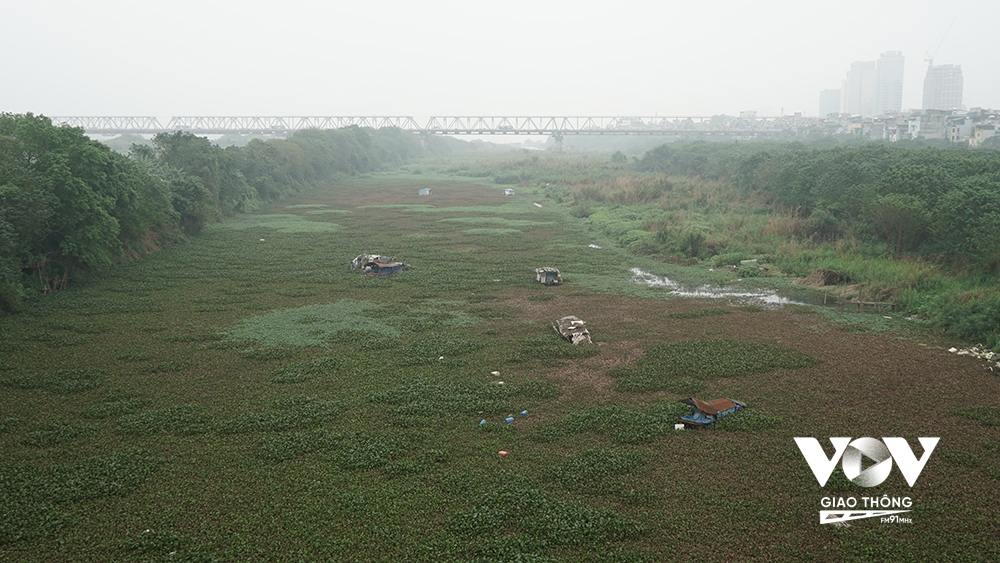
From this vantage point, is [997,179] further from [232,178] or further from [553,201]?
[232,178]

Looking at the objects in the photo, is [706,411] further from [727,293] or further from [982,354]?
[727,293]

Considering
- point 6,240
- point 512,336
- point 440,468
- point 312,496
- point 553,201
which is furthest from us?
point 553,201

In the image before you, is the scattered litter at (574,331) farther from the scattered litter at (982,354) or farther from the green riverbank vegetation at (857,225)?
the green riverbank vegetation at (857,225)

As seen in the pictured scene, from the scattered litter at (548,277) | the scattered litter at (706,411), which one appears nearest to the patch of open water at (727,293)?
the scattered litter at (548,277)

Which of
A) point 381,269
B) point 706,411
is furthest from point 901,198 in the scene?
point 381,269

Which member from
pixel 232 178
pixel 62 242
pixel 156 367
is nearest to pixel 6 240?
pixel 62 242

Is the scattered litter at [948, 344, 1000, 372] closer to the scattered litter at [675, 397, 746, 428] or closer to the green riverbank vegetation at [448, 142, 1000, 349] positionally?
the green riverbank vegetation at [448, 142, 1000, 349]
